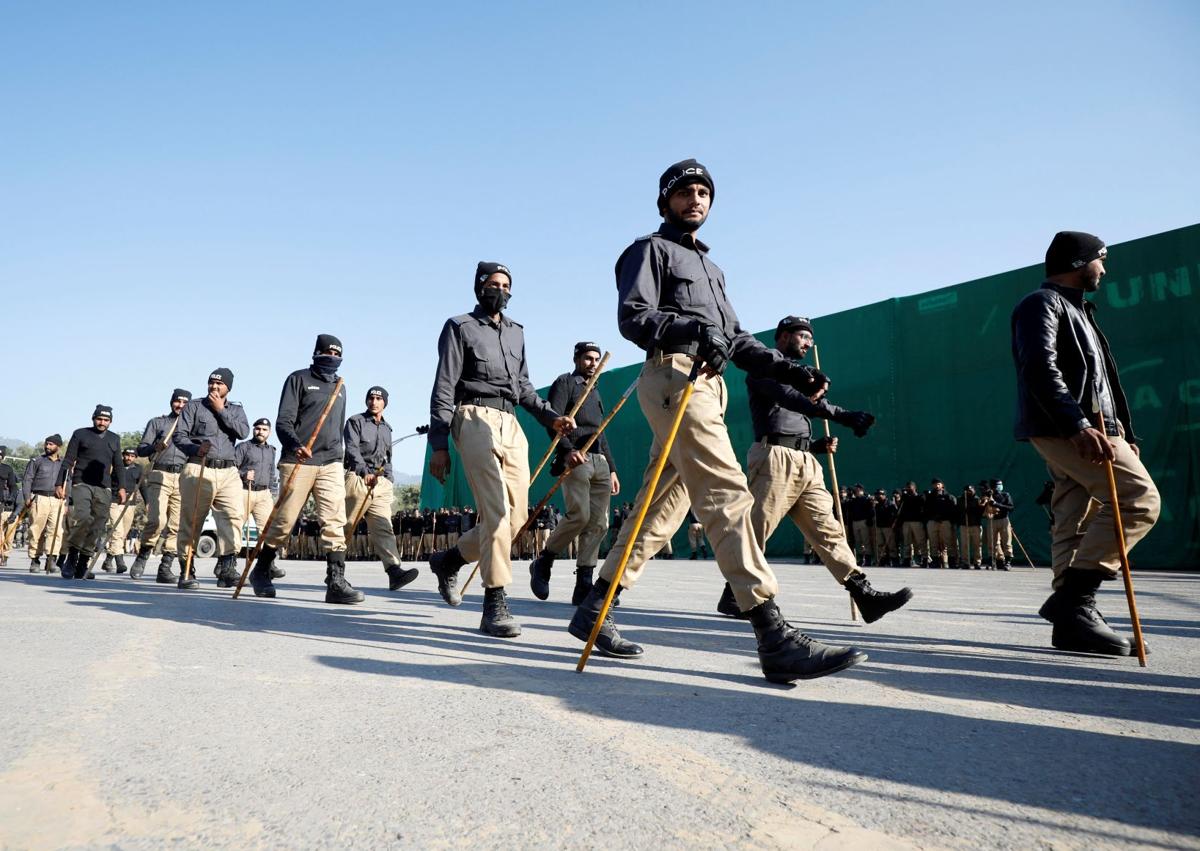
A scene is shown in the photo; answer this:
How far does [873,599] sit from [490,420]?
93.2 inches

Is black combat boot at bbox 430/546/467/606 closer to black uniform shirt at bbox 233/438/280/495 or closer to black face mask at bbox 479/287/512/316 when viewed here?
black face mask at bbox 479/287/512/316

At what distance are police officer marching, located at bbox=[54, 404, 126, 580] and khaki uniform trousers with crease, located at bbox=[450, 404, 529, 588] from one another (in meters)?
7.70

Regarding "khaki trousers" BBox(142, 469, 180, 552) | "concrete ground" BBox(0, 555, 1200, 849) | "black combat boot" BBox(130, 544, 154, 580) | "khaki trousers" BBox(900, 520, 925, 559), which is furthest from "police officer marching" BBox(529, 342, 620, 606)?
"khaki trousers" BBox(900, 520, 925, 559)

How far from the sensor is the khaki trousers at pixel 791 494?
207 inches

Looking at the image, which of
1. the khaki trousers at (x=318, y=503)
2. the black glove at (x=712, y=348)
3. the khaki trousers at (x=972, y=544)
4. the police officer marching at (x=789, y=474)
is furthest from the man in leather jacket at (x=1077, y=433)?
the khaki trousers at (x=972, y=544)

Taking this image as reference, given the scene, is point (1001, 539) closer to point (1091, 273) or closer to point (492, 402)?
point (1091, 273)

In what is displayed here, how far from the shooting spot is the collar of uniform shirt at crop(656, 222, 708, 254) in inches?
147

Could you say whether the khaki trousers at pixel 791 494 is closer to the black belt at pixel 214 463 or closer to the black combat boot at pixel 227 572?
the black combat boot at pixel 227 572

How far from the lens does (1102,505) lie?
3955 mm

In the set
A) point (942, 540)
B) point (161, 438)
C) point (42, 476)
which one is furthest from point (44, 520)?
point (942, 540)

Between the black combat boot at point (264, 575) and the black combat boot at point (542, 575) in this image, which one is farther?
the black combat boot at point (264, 575)

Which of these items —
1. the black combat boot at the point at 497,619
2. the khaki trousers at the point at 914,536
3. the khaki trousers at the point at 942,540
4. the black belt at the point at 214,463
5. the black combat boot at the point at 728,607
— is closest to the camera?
the black combat boot at the point at 497,619

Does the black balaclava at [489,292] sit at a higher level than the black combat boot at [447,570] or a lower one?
higher

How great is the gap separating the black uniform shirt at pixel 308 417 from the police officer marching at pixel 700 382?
3883 millimetres
